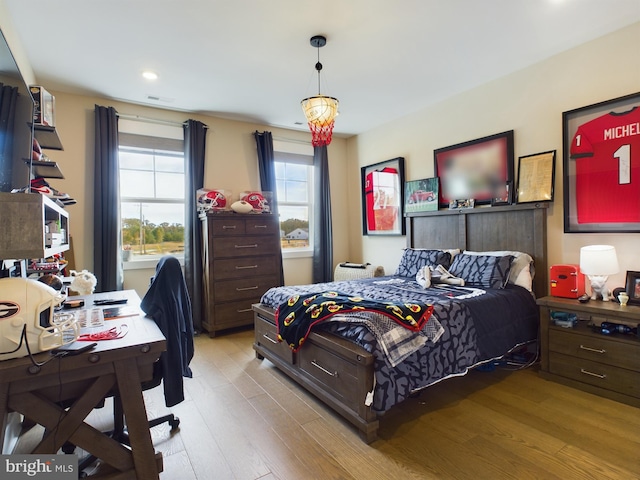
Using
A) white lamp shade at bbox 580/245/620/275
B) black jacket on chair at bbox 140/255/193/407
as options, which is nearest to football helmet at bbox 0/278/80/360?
black jacket on chair at bbox 140/255/193/407

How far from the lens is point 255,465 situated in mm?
1735

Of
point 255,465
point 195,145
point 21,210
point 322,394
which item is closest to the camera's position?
point 21,210

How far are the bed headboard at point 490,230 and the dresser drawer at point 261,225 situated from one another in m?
1.67

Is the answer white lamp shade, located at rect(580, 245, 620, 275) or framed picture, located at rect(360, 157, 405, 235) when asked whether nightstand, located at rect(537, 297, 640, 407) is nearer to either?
Result: white lamp shade, located at rect(580, 245, 620, 275)

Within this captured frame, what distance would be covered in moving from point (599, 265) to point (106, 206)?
4411 millimetres

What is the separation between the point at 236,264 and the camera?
4031 millimetres

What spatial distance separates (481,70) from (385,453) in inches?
130

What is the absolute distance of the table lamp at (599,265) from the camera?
2.46 meters

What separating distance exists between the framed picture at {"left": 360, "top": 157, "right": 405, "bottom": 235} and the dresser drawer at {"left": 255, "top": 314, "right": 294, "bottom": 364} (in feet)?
7.55

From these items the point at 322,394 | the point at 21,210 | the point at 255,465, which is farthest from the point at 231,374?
the point at 21,210

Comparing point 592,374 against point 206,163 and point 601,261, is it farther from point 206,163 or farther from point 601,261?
point 206,163

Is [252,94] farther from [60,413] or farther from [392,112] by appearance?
[60,413]

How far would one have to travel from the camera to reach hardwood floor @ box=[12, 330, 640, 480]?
5.48 ft

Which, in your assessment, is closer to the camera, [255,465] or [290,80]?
[255,465]
